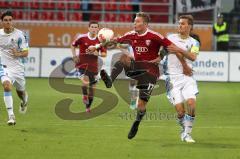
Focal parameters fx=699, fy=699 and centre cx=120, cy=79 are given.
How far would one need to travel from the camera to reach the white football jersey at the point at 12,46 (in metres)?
14.3

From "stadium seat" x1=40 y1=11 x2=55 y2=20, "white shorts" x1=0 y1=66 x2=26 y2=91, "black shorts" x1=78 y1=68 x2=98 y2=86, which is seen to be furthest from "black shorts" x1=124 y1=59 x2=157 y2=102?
"stadium seat" x1=40 y1=11 x2=55 y2=20

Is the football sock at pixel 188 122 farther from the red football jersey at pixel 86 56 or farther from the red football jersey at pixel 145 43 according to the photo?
the red football jersey at pixel 86 56

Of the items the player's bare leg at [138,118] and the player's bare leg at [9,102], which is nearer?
the player's bare leg at [138,118]

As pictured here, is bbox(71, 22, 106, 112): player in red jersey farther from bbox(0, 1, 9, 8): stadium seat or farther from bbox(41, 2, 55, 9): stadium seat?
bbox(0, 1, 9, 8): stadium seat

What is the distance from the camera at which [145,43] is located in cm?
1211

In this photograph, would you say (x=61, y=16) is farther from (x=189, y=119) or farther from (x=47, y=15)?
(x=189, y=119)

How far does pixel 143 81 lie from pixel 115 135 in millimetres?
1127

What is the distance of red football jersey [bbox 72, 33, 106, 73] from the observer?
1758cm

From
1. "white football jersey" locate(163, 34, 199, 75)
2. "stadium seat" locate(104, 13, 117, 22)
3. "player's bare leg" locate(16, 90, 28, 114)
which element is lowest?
"player's bare leg" locate(16, 90, 28, 114)

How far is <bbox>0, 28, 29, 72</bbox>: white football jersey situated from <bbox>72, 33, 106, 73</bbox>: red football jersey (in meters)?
3.18

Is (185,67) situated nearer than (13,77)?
Yes

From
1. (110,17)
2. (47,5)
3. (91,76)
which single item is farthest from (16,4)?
(91,76)

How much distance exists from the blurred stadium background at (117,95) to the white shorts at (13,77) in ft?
2.57

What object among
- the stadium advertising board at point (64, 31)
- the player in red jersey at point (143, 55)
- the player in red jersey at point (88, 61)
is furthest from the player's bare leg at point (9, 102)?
the stadium advertising board at point (64, 31)
